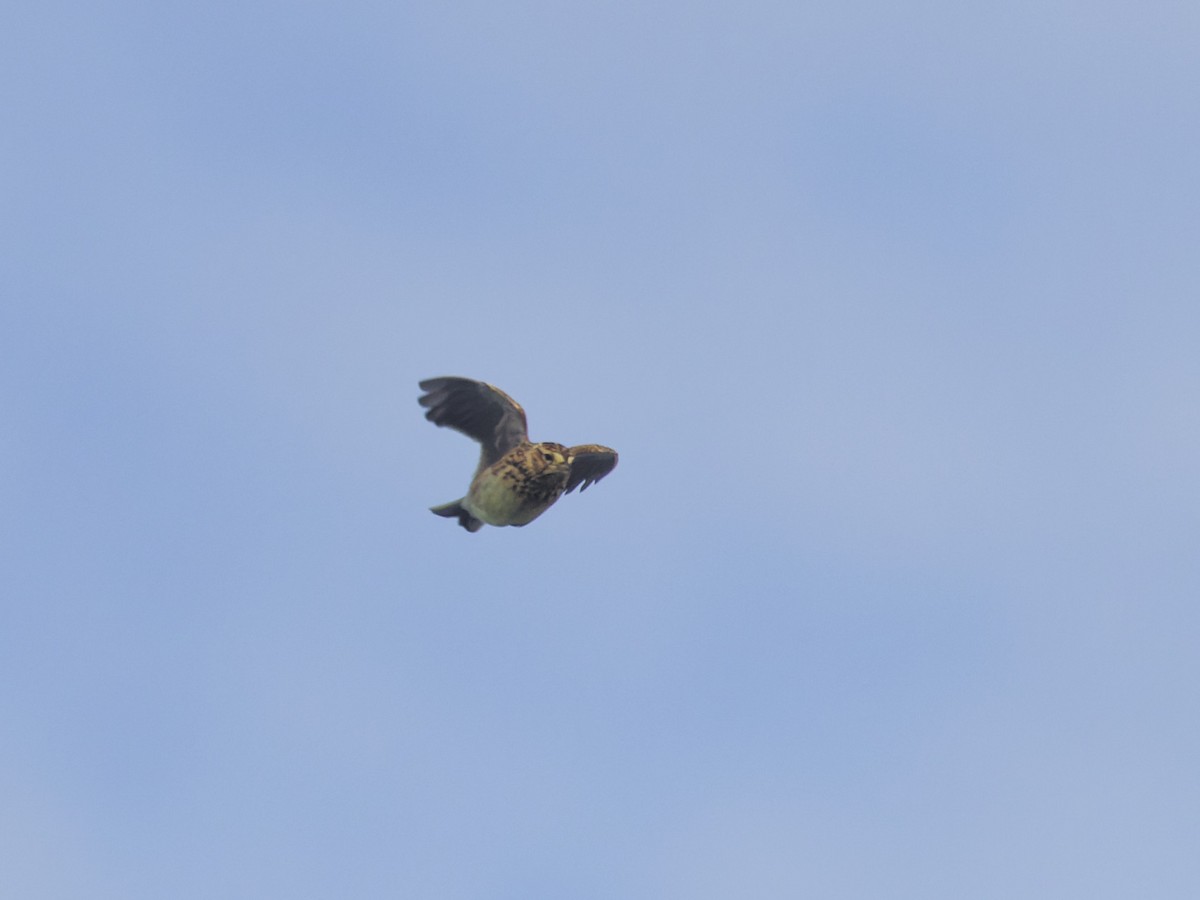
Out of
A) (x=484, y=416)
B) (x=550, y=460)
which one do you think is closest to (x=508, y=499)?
(x=550, y=460)

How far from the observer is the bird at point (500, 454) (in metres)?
38.3

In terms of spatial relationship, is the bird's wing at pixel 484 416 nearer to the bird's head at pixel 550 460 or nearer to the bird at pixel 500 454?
the bird at pixel 500 454

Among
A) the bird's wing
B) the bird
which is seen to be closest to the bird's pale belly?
the bird

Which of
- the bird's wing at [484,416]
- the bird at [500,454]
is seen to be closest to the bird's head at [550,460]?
the bird at [500,454]

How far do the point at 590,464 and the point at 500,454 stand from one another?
2475 mm

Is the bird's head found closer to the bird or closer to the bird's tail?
the bird

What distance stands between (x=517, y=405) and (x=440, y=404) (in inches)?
53.8

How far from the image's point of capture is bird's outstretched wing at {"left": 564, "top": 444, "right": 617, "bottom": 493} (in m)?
40.8

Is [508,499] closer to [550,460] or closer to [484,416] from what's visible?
[550,460]

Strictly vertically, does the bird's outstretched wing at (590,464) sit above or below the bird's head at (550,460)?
above

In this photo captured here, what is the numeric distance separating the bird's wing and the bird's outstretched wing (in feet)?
5.31

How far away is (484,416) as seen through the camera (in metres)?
39.2

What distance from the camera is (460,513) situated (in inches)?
1590

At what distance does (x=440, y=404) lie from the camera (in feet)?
127
